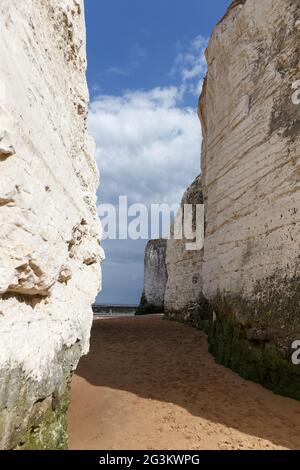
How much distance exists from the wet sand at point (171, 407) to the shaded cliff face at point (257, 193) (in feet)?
1.99

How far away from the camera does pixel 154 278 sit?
2753 centimetres

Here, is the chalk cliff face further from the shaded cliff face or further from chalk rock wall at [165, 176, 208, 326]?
chalk rock wall at [165, 176, 208, 326]

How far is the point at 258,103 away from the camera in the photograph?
873cm

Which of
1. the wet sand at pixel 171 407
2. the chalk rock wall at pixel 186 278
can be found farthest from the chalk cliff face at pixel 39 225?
the chalk rock wall at pixel 186 278

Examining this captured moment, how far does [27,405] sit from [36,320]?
723mm

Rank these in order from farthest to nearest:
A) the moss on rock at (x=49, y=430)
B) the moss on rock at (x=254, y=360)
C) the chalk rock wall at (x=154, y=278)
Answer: the chalk rock wall at (x=154, y=278) < the moss on rock at (x=254, y=360) < the moss on rock at (x=49, y=430)

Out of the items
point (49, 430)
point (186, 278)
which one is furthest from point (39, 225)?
point (186, 278)

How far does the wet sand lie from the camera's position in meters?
5.17

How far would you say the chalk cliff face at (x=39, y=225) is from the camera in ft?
9.53

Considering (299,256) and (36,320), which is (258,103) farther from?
(36,320)

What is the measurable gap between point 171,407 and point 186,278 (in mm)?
8654

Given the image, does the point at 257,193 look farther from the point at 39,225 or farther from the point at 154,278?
the point at 154,278

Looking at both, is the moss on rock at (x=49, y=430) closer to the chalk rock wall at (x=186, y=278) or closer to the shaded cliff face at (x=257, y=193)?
the shaded cliff face at (x=257, y=193)
